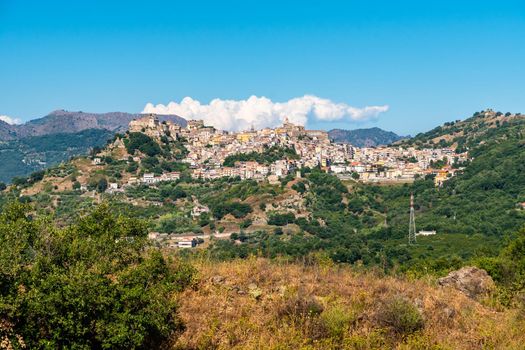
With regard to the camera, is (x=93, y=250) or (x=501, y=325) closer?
(x=93, y=250)

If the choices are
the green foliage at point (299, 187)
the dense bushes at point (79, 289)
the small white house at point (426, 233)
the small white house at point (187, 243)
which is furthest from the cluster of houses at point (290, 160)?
the dense bushes at point (79, 289)

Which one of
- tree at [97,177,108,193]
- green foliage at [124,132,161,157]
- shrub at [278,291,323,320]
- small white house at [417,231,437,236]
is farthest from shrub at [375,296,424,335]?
green foliage at [124,132,161,157]

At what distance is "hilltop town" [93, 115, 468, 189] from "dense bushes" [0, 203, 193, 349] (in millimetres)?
83781

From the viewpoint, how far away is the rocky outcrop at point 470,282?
827 cm

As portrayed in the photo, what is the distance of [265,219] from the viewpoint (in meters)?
72.9

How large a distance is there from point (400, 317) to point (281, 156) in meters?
114

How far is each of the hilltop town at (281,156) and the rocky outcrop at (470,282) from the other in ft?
266

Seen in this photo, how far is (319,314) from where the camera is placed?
6543 mm

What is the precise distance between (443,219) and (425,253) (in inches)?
950

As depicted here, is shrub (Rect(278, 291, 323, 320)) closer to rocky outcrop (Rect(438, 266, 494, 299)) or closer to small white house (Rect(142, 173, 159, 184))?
rocky outcrop (Rect(438, 266, 494, 299))

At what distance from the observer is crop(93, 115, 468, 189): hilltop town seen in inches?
4107

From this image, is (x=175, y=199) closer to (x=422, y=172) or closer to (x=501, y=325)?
(x=422, y=172)

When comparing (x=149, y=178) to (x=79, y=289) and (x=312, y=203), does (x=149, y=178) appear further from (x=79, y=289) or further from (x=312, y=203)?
(x=79, y=289)

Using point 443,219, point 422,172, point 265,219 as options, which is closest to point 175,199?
point 265,219
